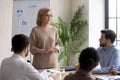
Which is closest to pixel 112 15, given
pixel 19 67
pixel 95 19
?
pixel 95 19

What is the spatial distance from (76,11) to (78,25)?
382mm

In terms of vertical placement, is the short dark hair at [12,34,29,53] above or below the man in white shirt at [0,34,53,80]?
above

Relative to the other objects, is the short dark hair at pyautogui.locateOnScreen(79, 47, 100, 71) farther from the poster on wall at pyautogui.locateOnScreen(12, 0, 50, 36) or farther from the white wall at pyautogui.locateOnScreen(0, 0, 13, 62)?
the white wall at pyautogui.locateOnScreen(0, 0, 13, 62)

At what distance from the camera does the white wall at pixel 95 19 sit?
6.28m

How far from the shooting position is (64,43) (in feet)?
20.3

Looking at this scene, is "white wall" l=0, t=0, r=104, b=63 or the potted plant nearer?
"white wall" l=0, t=0, r=104, b=63

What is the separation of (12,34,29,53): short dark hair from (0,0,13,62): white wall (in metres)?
3.31

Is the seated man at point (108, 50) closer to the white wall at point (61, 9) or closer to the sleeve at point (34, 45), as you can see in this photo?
the sleeve at point (34, 45)

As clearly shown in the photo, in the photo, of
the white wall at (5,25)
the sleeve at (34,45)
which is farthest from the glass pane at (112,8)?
the sleeve at (34,45)

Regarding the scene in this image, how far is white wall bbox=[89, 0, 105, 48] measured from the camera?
20.6 feet

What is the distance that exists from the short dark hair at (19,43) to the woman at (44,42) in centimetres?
97

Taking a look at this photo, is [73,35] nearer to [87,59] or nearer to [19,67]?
[19,67]

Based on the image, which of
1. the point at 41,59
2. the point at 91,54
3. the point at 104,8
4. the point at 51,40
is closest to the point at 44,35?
the point at 51,40

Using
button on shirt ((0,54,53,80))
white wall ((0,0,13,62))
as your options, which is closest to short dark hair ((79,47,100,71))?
button on shirt ((0,54,53,80))
